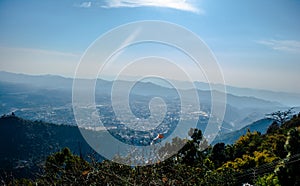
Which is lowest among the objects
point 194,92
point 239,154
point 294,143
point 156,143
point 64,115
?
point 64,115

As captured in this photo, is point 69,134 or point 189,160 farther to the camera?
point 69,134

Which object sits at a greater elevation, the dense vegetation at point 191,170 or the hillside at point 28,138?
the dense vegetation at point 191,170

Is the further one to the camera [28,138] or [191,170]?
[28,138]

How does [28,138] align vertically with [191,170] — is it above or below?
below

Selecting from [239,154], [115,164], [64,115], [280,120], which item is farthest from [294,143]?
[64,115]

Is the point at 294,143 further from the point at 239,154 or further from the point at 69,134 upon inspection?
the point at 69,134

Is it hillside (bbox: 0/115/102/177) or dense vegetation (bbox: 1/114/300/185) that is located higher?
dense vegetation (bbox: 1/114/300/185)

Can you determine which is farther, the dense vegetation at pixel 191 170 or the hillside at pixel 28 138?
the hillside at pixel 28 138

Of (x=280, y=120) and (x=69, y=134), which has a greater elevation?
(x=280, y=120)
